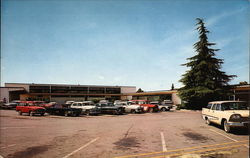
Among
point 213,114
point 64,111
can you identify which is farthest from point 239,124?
point 64,111

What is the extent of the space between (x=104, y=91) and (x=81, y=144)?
66530mm

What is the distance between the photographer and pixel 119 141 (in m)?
7.29

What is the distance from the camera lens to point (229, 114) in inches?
332

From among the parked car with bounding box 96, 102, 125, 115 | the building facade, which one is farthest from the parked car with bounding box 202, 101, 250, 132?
the building facade

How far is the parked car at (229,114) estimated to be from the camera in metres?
8.08

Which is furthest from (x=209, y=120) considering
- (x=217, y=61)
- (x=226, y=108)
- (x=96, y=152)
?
(x=217, y=61)

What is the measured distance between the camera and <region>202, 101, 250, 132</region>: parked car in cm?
808

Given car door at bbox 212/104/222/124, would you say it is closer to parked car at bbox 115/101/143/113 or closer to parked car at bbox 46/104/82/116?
parked car at bbox 115/101/143/113

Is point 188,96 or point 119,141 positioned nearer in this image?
point 119,141

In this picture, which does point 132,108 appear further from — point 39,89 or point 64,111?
point 39,89

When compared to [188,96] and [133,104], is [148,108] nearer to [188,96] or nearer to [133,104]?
[133,104]

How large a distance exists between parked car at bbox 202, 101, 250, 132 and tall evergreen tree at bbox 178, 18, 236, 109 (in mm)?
14015

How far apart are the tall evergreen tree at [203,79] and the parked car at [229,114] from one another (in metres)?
14.0

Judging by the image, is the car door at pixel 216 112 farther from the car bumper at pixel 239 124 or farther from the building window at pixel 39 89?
the building window at pixel 39 89
